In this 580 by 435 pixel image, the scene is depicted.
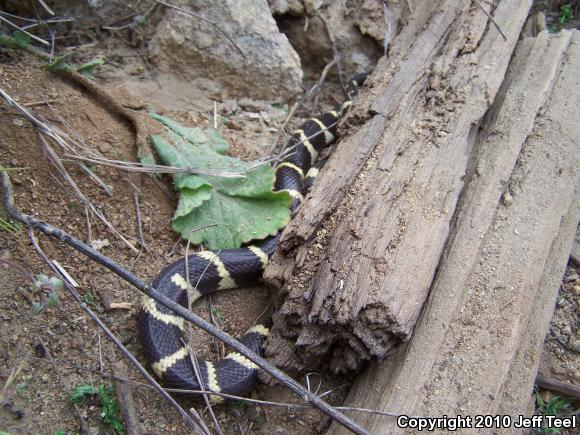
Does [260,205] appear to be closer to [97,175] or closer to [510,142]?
[97,175]

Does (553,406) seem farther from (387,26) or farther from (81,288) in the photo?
(387,26)

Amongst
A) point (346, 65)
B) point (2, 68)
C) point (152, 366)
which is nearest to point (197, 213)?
point (152, 366)

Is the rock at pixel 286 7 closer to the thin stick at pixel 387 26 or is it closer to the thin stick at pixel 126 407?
the thin stick at pixel 387 26

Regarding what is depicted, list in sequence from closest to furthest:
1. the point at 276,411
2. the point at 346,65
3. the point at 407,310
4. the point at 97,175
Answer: the point at 407,310 → the point at 276,411 → the point at 97,175 → the point at 346,65

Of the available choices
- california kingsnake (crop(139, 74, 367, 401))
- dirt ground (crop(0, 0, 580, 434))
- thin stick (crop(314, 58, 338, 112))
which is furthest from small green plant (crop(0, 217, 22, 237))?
thin stick (crop(314, 58, 338, 112))

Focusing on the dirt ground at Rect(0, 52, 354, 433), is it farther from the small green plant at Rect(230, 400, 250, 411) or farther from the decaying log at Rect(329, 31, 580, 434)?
the decaying log at Rect(329, 31, 580, 434)

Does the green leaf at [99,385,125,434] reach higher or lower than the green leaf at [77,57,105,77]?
lower
